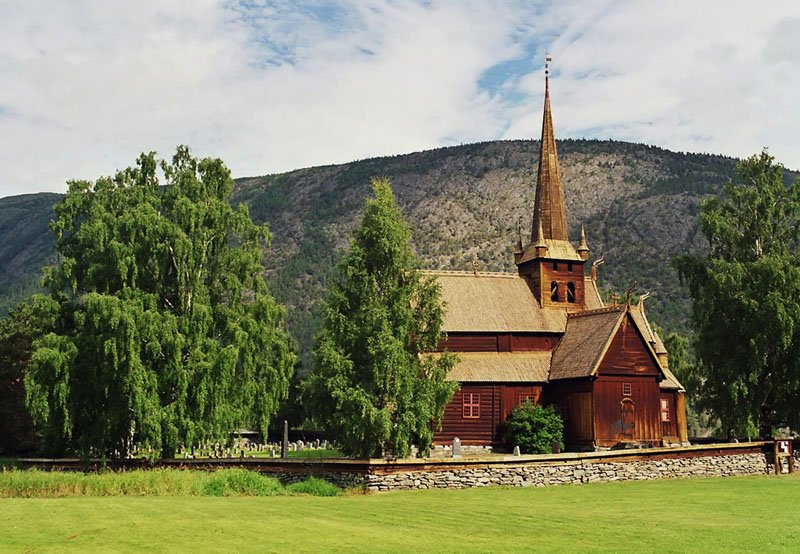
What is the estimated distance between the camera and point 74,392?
37.6 m

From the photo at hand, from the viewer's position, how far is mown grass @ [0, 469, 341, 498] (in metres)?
28.6

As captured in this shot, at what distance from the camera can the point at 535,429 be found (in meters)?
45.6

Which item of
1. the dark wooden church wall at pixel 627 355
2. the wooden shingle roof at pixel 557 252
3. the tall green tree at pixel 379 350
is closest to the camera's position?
the tall green tree at pixel 379 350

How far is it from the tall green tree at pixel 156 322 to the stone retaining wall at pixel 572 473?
1015 cm

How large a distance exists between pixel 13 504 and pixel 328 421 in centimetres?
1322

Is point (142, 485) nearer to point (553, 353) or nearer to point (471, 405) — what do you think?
point (471, 405)

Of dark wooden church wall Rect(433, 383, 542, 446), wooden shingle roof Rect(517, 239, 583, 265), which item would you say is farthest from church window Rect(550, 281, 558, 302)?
dark wooden church wall Rect(433, 383, 542, 446)

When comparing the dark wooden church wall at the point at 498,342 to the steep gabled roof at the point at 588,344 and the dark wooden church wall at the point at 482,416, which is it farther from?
the dark wooden church wall at the point at 482,416

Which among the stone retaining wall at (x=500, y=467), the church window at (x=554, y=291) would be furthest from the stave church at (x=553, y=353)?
the stone retaining wall at (x=500, y=467)

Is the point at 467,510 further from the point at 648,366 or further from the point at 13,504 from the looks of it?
the point at 648,366

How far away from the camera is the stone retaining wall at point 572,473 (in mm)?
31609

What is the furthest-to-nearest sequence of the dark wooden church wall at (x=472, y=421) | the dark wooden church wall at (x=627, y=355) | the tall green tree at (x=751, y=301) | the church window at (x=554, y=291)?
the church window at (x=554, y=291)
the dark wooden church wall at (x=472, y=421)
the dark wooden church wall at (x=627, y=355)
the tall green tree at (x=751, y=301)

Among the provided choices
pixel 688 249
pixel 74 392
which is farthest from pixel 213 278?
pixel 688 249

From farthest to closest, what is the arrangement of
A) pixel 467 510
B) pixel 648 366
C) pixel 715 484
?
pixel 648 366
pixel 715 484
pixel 467 510
